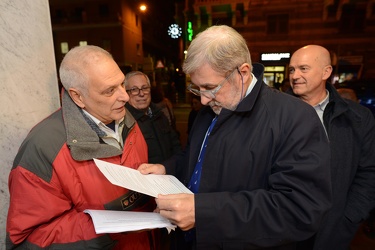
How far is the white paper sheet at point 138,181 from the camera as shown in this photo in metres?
1.11

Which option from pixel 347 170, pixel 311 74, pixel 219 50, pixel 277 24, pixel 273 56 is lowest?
pixel 347 170

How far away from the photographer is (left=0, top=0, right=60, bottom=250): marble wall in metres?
1.29

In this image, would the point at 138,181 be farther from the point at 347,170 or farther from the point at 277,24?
the point at 277,24

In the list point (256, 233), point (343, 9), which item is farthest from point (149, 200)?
point (343, 9)

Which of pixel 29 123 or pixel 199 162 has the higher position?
pixel 29 123

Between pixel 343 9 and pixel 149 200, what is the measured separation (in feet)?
45.4

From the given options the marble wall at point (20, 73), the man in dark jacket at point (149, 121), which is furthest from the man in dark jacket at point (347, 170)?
the marble wall at point (20, 73)

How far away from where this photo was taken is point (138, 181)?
1.25m

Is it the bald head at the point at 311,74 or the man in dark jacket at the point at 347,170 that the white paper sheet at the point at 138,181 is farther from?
the bald head at the point at 311,74

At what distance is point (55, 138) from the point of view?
1.27 m

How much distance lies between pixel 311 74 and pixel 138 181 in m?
1.78

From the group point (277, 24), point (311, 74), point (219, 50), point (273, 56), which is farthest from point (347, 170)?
point (277, 24)

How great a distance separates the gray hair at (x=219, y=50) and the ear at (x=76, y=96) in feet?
2.23

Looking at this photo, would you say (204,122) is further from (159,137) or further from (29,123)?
(159,137)
